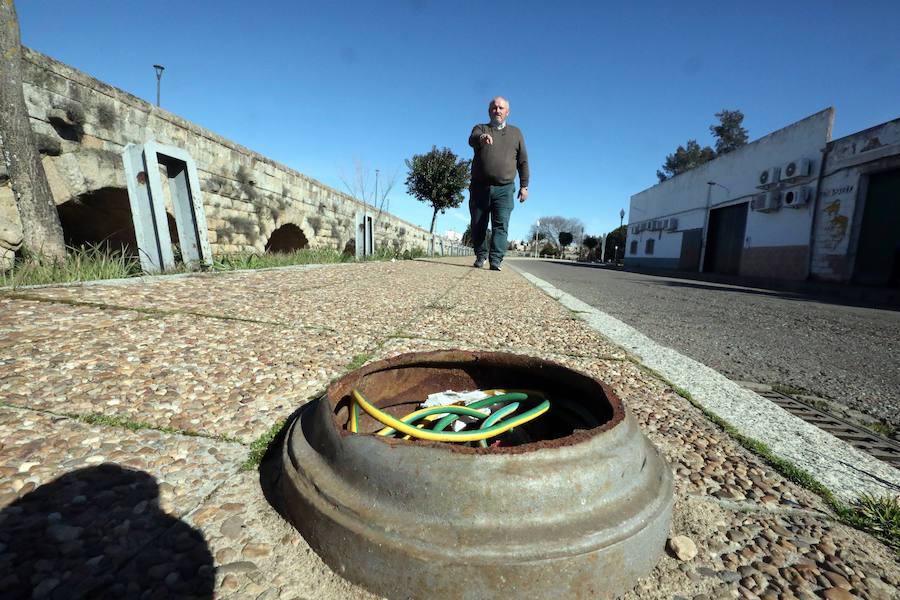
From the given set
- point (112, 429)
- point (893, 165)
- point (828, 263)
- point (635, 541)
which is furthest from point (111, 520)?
point (828, 263)

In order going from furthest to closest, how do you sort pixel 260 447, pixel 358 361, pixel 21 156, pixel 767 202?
pixel 767 202
pixel 21 156
pixel 358 361
pixel 260 447

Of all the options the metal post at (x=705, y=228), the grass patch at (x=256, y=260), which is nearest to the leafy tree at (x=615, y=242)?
the metal post at (x=705, y=228)

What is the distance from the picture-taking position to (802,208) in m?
13.0

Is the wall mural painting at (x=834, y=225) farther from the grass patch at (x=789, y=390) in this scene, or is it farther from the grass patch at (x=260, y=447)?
the grass patch at (x=260, y=447)

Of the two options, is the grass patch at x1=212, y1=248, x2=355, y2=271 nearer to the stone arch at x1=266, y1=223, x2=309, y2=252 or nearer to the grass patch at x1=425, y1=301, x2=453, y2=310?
the stone arch at x1=266, y1=223, x2=309, y2=252

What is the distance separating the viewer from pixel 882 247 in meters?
10.3

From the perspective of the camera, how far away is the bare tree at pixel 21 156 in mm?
3264

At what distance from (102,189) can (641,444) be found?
5.85 m

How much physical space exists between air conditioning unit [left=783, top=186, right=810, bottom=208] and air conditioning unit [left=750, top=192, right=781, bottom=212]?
0.42m

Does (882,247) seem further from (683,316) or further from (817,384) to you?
(817,384)

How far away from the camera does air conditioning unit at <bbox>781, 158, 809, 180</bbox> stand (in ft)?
41.9

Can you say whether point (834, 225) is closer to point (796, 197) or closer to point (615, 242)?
point (796, 197)

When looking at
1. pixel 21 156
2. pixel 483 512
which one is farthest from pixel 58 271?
pixel 483 512

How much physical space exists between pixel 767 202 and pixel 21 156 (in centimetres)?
1885
